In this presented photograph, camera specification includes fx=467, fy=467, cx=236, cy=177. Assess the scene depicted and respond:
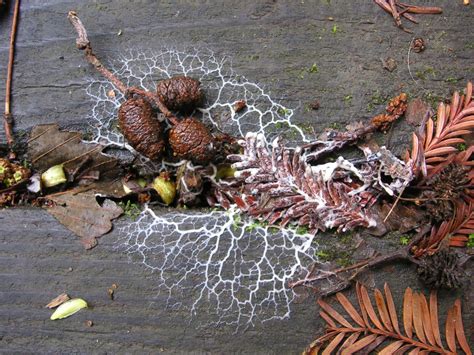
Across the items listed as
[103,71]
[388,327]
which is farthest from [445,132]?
[103,71]

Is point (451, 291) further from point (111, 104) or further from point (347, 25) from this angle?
point (111, 104)

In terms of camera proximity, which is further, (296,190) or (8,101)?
(8,101)

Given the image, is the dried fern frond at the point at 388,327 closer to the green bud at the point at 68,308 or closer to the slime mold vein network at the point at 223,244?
the slime mold vein network at the point at 223,244

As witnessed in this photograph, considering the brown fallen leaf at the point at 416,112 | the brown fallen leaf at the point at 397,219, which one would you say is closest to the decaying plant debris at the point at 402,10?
the brown fallen leaf at the point at 416,112

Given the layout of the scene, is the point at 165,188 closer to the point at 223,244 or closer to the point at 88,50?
the point at 223,244

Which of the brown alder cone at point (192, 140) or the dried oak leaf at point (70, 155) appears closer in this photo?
the brown alder cone at point (192, 140)

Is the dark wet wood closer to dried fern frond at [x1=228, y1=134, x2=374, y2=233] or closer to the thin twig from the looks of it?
the thin twig

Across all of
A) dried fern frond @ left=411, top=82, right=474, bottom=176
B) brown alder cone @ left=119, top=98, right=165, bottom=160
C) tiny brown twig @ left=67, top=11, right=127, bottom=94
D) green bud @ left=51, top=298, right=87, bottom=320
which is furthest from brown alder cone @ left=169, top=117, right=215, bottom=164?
dried fern frond @ left=411, top=82, right=474, bottom=176
